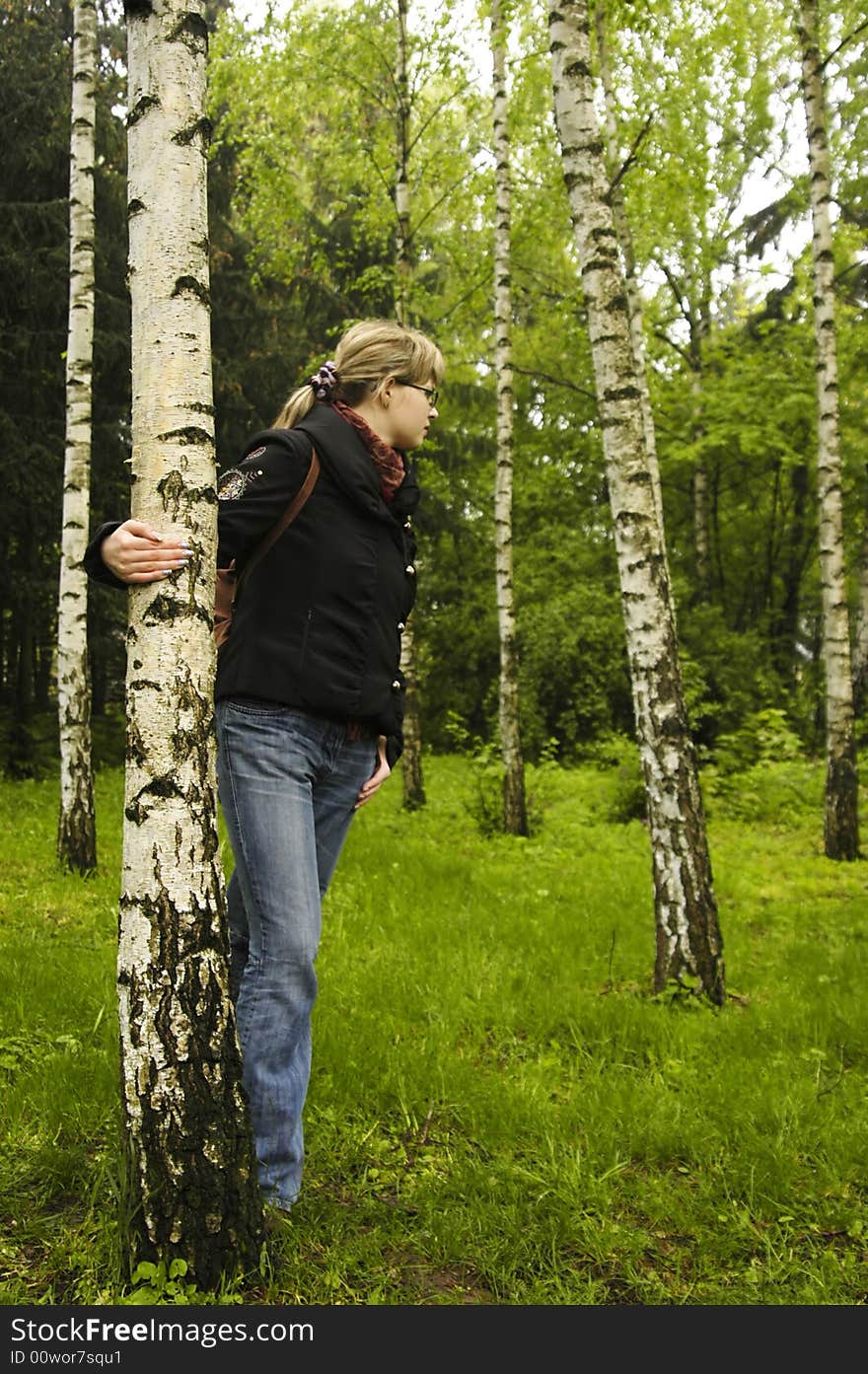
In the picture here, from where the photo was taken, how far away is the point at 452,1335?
91.7 inches

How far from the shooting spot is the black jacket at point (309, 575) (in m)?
2.51

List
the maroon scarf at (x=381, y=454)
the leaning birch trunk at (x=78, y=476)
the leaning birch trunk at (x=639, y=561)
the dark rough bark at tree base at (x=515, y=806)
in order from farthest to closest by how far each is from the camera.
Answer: the dark rough bark at tree base at (x=515, y=806)
the leaning birch trunk at (x=78, y=476)
the leaning birch trunk at (x=639, y=561)
the maroon scarf at (x=381, y=454)

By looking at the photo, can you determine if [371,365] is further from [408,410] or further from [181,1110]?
[181,1110]

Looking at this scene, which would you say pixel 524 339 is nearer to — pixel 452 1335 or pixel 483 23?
pixel 483 23

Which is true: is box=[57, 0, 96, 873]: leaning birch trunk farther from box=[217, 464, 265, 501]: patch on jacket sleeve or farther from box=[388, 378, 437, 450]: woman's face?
box=[217, 464, 265, 501]: patch on jacket sleeve

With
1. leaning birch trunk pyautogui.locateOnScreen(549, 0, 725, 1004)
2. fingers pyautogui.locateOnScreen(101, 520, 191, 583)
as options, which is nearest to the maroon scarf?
fingers pyautogui.locateOnScreen(101, 520, 191, 583)

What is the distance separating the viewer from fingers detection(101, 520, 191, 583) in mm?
2352

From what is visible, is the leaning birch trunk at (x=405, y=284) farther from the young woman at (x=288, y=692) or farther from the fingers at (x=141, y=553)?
the fingers at (x=141, y=553)

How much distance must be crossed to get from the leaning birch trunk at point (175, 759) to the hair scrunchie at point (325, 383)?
374mm

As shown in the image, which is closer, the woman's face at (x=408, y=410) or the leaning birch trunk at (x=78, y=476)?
the woman's face at (x=408, y=410)

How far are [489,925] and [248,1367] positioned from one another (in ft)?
12.5

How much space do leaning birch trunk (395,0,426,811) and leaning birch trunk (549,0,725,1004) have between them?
6.01 metres

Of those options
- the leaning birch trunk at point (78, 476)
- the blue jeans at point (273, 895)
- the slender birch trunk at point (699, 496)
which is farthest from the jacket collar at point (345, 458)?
the slender birch trunk at point (699, 496)

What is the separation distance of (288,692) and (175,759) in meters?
0.34
